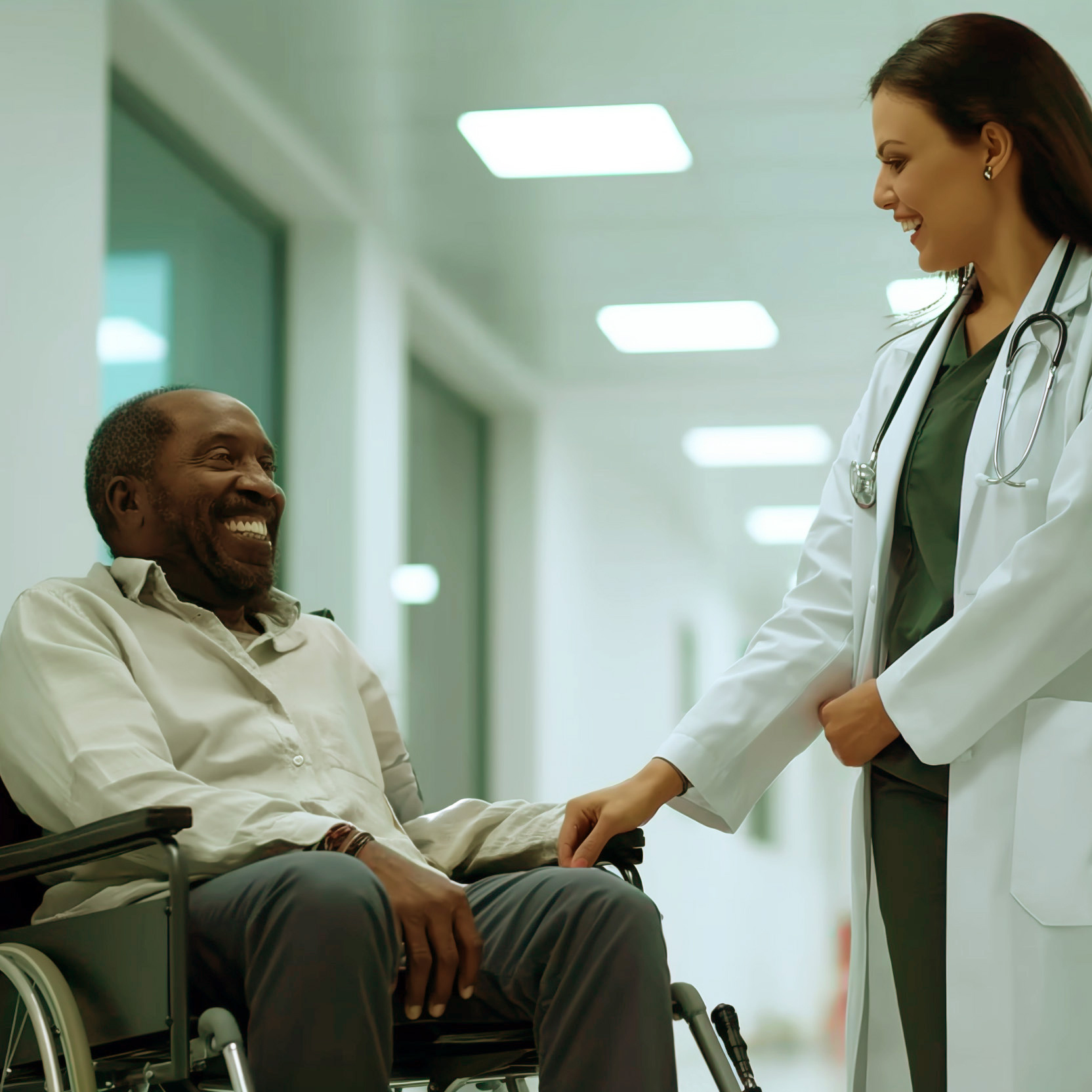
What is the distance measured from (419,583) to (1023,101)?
5118 mm

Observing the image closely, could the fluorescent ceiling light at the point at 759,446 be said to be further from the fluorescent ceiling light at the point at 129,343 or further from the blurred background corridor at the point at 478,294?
the fluorescent ceiling light at the point at 129,343

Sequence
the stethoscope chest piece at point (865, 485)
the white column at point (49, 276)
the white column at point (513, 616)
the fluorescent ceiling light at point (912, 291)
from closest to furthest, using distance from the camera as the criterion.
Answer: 1. the stethoscope chest piece at point (865, 485)
2. the white column at point (49, 276)
3. the fluorescent ceiling light at point (912, 291)
4. the white column at point (513, 616)

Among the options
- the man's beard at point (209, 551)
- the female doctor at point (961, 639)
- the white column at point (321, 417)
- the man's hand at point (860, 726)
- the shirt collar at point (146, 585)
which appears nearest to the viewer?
the female doctor at point (961, 639)

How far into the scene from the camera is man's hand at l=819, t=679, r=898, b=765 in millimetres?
1541

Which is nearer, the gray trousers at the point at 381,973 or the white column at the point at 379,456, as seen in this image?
the gray trousers at the point at 381,973

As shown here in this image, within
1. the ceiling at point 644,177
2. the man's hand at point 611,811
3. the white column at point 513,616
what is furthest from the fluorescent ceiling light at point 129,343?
the white column at point 513,616

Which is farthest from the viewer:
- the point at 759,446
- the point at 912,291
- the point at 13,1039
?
the point at 759,446

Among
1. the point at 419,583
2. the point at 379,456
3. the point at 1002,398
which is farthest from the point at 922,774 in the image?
the point at 419,583

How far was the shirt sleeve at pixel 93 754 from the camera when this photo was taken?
1.51 m

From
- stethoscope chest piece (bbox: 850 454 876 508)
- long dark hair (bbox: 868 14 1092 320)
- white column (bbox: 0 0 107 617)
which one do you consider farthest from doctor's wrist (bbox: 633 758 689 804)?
white column (bbox: 0 0 107 617)

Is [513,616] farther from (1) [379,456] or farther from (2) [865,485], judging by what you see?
(2) [865,485]

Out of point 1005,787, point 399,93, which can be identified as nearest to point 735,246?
point 399,93

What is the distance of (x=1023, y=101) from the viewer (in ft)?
5.14

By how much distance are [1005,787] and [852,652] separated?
0.29m
